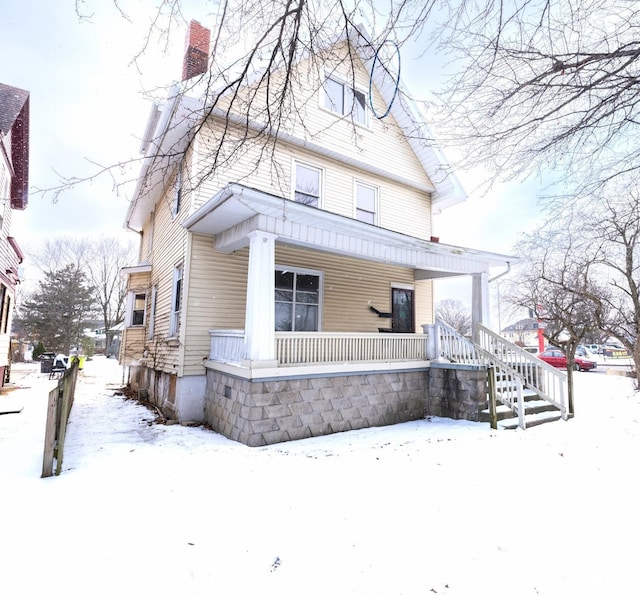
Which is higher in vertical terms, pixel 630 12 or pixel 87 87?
pixel 630 12

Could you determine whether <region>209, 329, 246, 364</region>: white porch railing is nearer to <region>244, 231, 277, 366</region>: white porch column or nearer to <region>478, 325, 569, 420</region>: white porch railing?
<region>244, 231, 277, 366</region>: white porch column

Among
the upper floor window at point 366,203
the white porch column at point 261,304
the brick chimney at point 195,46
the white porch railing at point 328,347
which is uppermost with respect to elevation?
the brick chimney at point 195,46

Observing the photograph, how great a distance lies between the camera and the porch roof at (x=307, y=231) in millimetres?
6027

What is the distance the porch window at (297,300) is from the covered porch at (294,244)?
5.03 ft

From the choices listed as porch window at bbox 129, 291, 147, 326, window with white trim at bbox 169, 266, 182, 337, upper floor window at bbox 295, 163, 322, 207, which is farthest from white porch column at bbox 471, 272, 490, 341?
porch window at bbox 129, 291, 147, 326

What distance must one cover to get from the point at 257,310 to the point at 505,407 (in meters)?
5.56

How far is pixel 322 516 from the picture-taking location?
3512mm

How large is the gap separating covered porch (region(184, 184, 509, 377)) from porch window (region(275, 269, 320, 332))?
5.03 ft

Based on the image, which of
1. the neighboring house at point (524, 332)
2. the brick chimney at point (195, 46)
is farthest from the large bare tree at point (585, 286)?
the neighboring house at point (524, 332)

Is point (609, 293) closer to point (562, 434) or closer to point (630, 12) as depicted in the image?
point (562, 434)

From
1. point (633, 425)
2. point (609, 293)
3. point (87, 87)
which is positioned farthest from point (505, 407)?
point (609, 293)

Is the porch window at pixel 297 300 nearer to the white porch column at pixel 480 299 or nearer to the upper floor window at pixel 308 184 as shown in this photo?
the upper floor window at pixel 308 184

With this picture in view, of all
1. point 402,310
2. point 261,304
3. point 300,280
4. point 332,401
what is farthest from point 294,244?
point 402,310

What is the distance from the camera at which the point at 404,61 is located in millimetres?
3393
